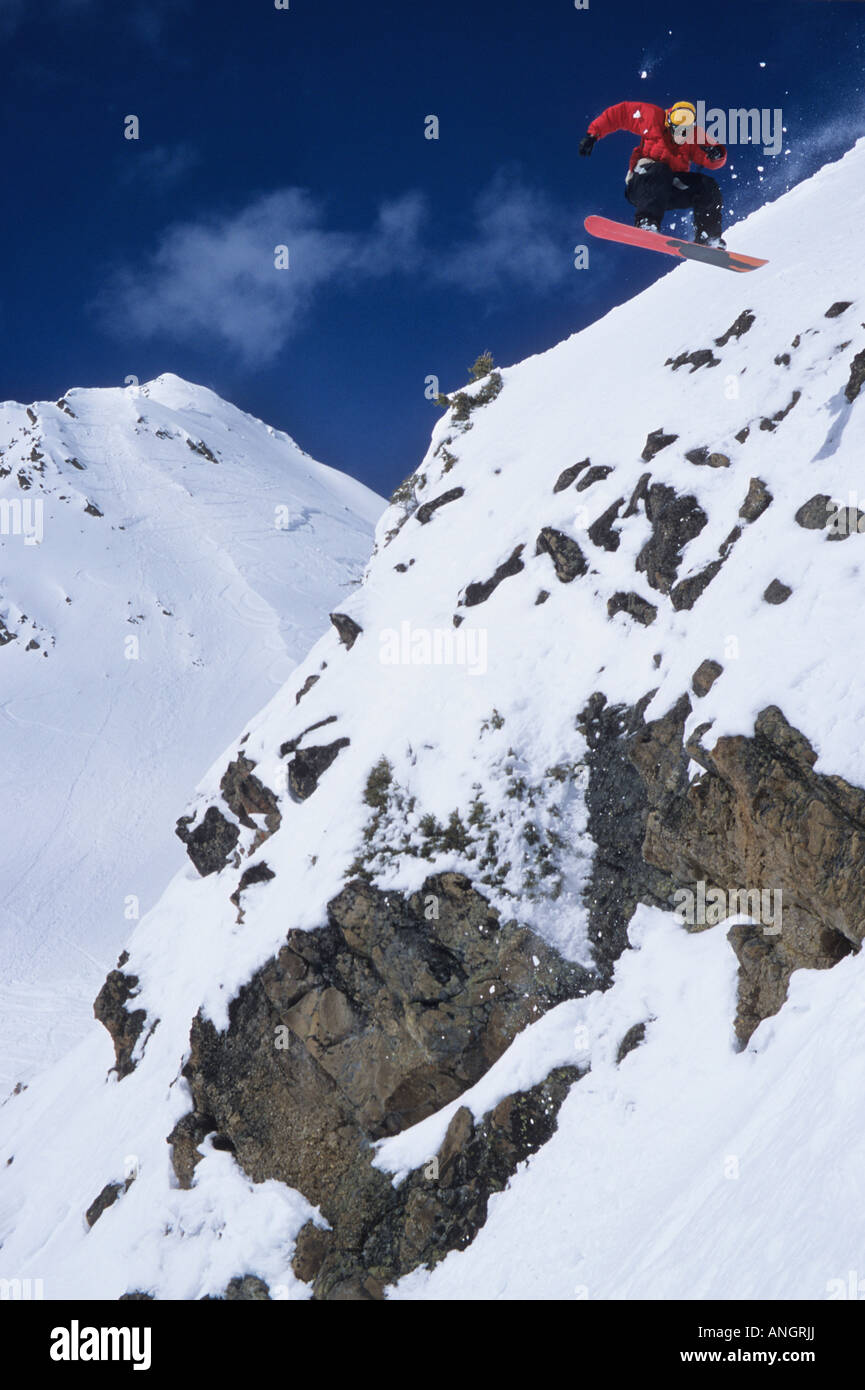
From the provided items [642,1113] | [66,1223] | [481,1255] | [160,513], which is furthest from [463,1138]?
[160,513]

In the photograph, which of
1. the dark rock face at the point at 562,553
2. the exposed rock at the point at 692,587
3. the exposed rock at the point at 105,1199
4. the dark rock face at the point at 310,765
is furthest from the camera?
the dark rock face at the point at 310,765

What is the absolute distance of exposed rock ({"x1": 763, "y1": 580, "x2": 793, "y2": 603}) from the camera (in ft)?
33.4

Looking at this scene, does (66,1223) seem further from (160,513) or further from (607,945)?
(160,513)

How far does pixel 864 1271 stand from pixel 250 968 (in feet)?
34.4

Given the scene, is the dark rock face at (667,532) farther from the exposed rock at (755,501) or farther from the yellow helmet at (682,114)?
the yellow helmet at (682,114)

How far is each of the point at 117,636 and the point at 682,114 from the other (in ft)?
175

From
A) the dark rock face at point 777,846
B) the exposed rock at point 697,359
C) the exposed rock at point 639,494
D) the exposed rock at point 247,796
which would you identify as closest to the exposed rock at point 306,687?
the exposed rock at point 247,796

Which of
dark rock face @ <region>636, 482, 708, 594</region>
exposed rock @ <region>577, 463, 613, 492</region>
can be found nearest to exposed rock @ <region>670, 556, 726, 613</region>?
dark rock face @ <region>636, 482, 708, 594</region>

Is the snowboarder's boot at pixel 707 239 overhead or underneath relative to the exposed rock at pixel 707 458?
overhead

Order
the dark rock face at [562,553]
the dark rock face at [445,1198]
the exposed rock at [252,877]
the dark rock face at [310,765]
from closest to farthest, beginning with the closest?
the dark rock face at [445,1198] < the dark rock face at [562,553] < the exposed rock at [252,877] < the dark rock face at [310,765]

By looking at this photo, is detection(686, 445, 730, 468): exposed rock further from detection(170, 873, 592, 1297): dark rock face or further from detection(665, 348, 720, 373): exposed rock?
detection(170, 873, 592, 1297): dark rock face

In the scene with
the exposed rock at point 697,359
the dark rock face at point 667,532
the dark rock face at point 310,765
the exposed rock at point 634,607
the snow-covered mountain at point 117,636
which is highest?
the snow-covered mountain at point 117,636

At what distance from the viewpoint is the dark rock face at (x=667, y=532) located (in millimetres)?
13039

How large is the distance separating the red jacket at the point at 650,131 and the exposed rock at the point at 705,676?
634 cm
